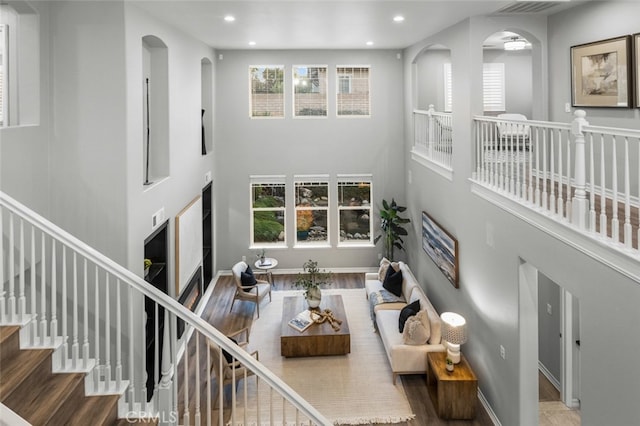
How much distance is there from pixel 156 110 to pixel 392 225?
213 inches

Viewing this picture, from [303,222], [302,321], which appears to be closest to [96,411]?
[302,321]

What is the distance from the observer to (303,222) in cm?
1040

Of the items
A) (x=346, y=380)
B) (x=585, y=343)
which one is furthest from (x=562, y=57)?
(x=346, y=380)

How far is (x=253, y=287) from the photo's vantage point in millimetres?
8375

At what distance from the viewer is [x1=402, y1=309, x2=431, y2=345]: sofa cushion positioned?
6.07 metres

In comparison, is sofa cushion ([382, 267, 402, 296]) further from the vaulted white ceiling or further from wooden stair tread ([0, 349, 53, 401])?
wooden stair tread ([0, 349, 53, 401])

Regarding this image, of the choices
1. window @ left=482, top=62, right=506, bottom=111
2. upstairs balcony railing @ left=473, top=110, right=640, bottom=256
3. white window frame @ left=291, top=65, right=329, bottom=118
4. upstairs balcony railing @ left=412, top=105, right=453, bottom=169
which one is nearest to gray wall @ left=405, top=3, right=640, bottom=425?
upstairs balcony railing @ left=473, top=110, right=640, bottom=256

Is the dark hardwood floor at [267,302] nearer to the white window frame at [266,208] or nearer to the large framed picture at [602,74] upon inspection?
the white window frame at [266,208]

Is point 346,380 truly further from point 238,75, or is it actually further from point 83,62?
point 238,75

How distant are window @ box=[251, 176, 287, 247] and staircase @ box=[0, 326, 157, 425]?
7.23 m

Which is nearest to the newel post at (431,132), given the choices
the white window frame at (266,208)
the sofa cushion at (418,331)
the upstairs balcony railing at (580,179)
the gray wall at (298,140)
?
the upstairs balcony railing at (580,179)

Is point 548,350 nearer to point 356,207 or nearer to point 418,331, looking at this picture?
point 418,331

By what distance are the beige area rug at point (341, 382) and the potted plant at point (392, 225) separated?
Result: 2259mm

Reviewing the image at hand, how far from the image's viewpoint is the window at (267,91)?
994 centimetres
